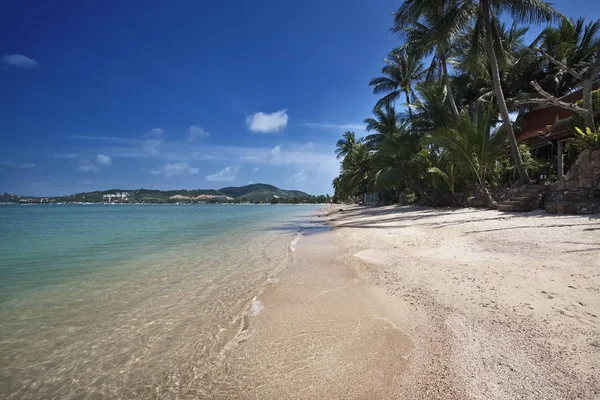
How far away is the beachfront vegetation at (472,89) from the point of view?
42.1ft

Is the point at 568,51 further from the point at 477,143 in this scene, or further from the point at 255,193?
the point at 255,193

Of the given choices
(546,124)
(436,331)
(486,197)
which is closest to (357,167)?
(546,124)

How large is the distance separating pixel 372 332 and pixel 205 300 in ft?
8.76

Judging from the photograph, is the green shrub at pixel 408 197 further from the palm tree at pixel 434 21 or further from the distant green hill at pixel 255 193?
the distant green hill at pixel 255 193

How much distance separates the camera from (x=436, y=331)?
2717 millimetres

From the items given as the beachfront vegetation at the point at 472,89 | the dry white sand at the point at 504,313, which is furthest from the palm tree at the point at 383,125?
the dry white sand at the point at 504,313

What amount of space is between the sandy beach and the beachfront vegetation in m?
9.48

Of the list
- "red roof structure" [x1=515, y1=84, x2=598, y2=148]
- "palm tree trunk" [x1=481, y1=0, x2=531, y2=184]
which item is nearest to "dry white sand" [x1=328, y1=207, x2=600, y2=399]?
"palm tree trunk" [x1=481, y1=0, x2=531, y2=184]

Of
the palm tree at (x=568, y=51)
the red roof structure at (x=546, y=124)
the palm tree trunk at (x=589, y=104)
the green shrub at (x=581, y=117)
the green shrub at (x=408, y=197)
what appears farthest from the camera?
the green shrub at (x=408, y=197)

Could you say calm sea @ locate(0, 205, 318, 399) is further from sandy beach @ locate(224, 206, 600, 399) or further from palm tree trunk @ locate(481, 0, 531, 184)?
palm tree trunk @ locate(481, 0, 531, 184)

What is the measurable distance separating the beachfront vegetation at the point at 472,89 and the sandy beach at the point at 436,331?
9.48 m

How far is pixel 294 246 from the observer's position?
8953 mm

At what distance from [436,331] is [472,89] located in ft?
87.2

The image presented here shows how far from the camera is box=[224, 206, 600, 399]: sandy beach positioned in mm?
1964
